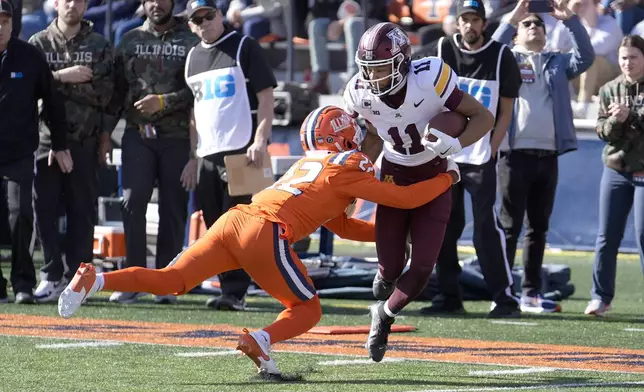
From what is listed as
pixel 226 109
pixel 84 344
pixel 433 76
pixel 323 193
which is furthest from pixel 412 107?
pixel 226 109

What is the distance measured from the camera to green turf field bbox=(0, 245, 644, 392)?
18.4 ft

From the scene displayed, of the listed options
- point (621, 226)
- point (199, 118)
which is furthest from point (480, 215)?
point (199, 118)

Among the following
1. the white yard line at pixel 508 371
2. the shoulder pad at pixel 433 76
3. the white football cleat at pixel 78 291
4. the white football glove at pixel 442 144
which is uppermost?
the shoulder pad at pixel 433 76

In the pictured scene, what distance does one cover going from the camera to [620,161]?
352 inches

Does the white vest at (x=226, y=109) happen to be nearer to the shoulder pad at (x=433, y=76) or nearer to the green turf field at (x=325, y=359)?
the green turf field at (x=325, y=359)

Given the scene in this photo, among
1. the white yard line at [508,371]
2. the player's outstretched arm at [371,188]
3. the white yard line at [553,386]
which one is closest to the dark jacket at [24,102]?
the player's outstretched arm at [371,188]

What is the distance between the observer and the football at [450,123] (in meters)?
6.52

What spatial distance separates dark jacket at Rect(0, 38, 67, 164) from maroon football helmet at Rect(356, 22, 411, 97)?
3.36m

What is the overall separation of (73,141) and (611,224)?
3.74 meters

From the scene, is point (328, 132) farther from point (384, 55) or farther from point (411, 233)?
point (411, 233)

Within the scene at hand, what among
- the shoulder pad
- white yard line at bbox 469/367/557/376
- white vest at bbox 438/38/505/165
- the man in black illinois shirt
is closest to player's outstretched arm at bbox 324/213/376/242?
the shoulder pad

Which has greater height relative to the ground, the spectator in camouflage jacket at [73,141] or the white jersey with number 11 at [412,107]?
the white jersey with number 11 at [412,107]

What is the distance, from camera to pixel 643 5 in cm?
1409

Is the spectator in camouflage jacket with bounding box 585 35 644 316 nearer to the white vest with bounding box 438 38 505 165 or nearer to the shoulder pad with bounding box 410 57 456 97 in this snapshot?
the white vest with bounding box 438 38 505 165
